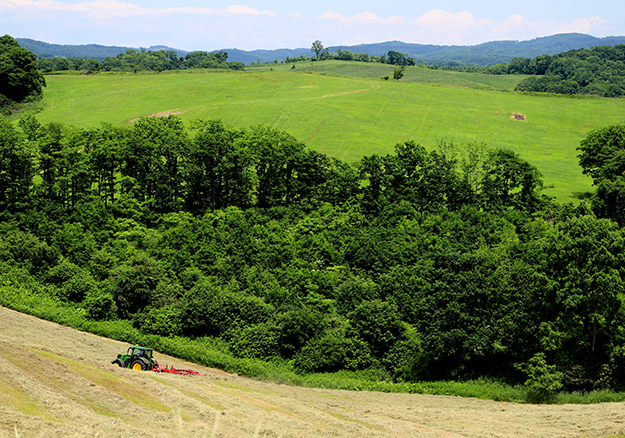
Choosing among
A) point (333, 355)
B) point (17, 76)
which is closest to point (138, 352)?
point (333, 355)

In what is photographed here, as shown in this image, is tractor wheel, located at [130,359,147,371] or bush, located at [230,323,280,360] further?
bush, located at [230,323,280,360]

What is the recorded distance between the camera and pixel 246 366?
126ft

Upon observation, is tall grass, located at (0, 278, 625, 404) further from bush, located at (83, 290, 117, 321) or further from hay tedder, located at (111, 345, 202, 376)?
hay tedder, located at (111, 345, 202, 376)

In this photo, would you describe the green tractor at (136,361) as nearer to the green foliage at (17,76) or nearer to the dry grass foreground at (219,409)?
the dry grass foreground at (219,409)

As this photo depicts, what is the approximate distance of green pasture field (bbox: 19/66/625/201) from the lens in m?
96.9

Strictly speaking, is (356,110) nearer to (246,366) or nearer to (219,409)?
(246,366)

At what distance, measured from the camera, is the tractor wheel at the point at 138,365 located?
112 ft

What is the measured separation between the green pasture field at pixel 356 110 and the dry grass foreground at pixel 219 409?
57652mm

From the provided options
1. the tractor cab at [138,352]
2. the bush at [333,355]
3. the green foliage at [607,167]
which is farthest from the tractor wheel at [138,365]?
the green foliage at [607,167]

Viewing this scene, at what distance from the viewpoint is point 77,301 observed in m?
48.7

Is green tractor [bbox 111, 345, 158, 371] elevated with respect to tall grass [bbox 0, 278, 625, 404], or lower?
elevated

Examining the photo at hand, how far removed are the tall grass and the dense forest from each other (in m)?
1.10

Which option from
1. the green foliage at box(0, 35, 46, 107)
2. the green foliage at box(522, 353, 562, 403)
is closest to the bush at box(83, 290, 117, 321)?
the green foliage at box(522, 353, 562, 403)

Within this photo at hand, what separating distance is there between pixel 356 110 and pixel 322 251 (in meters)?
62.8
